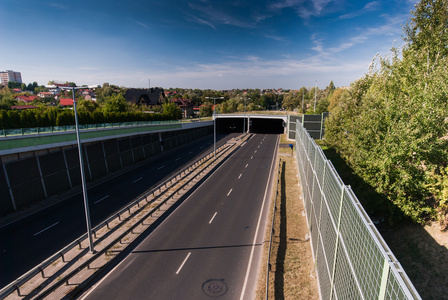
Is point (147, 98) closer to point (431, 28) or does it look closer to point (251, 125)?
point (251, 125)

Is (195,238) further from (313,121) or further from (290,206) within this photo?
(313,121)

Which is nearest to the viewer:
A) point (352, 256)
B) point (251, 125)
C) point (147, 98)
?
point (352, 256)

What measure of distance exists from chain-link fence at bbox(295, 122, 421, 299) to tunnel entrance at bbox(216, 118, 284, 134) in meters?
69.8

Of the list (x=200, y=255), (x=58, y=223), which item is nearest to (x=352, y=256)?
(x=200, y=255)

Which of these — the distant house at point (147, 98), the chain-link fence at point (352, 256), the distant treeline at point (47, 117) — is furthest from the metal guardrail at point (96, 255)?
the distant house at point (147, 98)

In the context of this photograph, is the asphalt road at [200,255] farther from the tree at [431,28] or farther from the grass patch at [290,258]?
the tree at [431,28]

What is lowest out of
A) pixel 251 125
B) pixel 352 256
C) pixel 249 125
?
pixel 251 125

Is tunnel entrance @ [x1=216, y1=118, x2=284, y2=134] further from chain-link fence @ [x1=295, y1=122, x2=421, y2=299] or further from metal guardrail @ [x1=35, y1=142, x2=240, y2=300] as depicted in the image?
chain-link fence @ [x1=295, y1=122, x2=421, y2=299]

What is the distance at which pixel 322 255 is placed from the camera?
1114 cm

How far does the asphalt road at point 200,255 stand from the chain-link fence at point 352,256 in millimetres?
4644

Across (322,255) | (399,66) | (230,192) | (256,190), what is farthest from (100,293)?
(399,66)

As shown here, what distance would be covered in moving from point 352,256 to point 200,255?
33.8 feet

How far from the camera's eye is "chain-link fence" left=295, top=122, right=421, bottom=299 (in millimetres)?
4324

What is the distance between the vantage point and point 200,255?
15.0m
